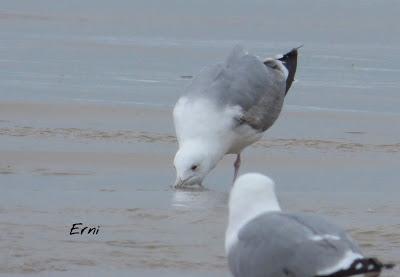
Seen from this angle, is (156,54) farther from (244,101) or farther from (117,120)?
(244,101)

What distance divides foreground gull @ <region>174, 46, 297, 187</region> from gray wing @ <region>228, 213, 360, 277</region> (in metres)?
3.64

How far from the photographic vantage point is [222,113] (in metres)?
9.91

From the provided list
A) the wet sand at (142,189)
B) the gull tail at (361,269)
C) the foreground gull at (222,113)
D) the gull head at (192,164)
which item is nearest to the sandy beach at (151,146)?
the wet sand at (142,189)

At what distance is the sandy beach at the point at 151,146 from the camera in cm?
757

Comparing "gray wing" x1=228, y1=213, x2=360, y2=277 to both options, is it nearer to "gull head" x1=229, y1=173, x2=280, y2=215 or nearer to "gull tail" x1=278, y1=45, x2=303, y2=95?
"gull head" x1=229, y1=173, x2=280, y2=215

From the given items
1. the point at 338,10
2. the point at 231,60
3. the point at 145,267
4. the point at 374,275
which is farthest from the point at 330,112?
the point at 338,10

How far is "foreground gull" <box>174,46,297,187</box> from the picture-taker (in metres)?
9.71

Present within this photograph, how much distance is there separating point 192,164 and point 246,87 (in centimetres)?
104

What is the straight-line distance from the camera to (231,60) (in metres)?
10.5

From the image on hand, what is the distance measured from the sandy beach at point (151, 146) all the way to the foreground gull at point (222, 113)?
24 cm

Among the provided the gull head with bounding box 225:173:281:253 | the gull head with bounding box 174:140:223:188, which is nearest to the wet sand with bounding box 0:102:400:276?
the gull head with bounding box 174:140:223:188

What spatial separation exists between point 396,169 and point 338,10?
15.2m

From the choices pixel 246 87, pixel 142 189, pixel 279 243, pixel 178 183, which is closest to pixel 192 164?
pixel 178 183

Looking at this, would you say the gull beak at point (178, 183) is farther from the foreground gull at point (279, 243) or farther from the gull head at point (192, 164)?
the foreground gull at point (279, 243)
